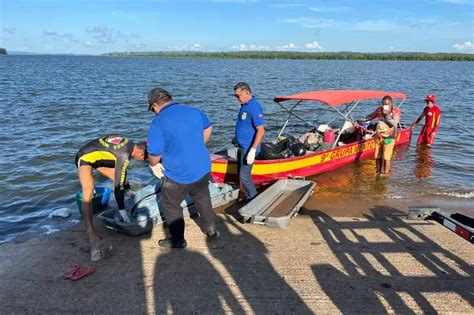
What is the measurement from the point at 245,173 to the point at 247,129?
0.80 m

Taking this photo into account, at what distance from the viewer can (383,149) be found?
1015 cm

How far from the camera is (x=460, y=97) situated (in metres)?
29.5

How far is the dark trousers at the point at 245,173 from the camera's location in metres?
6.83

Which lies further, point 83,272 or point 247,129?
point 247,129

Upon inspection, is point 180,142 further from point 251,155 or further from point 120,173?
point 251,155

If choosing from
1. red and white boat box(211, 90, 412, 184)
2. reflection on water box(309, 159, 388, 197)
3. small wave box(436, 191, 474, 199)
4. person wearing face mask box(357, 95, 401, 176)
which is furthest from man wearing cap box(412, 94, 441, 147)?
small wave box(436, 191, 474, 199)

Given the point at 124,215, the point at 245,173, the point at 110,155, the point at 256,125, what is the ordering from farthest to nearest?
the point at 245,173
the point at 256,125
the point at 124,215
the point at 110,155

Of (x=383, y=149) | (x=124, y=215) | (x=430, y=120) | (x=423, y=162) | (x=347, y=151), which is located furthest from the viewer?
(x=430, y=120)

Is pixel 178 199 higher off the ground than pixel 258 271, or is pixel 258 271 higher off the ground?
pixel 178 199

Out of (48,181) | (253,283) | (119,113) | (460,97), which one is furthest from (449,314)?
(460,97)

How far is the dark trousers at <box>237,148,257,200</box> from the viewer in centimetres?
683

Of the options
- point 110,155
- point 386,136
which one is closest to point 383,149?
point 386,136

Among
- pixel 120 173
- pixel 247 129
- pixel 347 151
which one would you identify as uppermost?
pixel 247 129

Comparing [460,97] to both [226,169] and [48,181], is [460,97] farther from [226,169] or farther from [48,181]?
[48,181]
